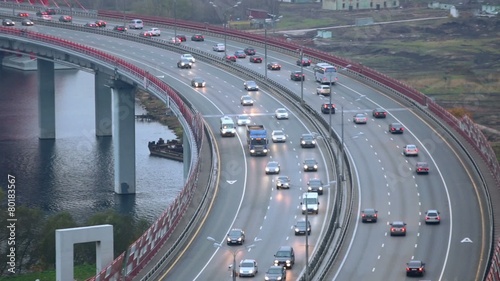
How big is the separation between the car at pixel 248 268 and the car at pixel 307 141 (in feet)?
99.1

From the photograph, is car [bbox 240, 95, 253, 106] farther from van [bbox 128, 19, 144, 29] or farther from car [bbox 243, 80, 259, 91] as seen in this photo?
van [bbox 128, 19, 144, 29]

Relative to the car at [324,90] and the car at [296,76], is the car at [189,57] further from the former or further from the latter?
the car at [324,90]

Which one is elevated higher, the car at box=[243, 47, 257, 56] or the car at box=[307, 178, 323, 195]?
the car at box=[243, 47, 257, 56]

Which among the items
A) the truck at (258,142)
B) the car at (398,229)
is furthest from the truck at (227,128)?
the car at (398,229)

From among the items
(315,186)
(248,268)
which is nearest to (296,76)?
(315,186)

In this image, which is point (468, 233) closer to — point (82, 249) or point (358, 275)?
point (358, 275)

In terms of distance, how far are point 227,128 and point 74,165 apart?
28.6 meters

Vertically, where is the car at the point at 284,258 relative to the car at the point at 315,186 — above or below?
below

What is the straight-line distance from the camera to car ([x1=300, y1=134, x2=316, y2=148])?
10369cm

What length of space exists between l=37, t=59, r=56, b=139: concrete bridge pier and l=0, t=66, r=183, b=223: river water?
134 centimetres

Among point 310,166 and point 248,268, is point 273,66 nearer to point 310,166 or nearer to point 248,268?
point 310,166

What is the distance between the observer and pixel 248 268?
241ft

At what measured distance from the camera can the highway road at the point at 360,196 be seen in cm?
7656

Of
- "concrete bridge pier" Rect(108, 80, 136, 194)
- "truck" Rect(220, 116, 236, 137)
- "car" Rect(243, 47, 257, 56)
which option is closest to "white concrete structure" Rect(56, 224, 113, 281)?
"truck" Rect(220, 116, 236, 137)
